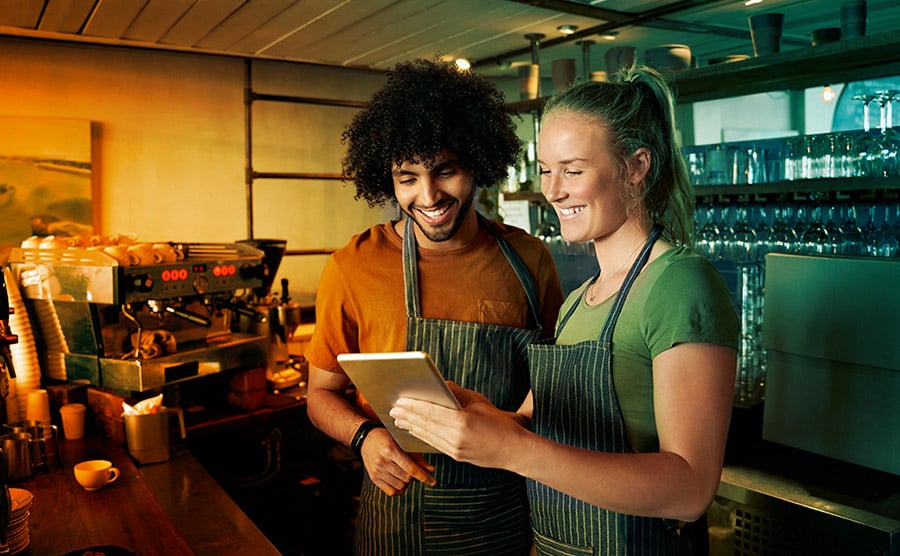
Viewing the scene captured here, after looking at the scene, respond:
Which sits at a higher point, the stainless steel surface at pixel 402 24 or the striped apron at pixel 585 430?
the stainless steel surface at pixel 402 24

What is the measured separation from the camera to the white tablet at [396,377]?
1.28m

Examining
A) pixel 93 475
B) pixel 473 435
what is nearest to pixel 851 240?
pixel 473 435

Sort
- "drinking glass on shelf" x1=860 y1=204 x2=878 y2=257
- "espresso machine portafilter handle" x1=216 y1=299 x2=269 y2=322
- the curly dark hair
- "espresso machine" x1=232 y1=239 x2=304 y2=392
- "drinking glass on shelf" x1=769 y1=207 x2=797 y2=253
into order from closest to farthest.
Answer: the curly dark hair → "drinking glass on shelf" x1=860 y1=204 x2=878 y2=257 → "drinking glass on shelf" x1=769 y1=207 x2=797 y2=253 → "espresso machine portafilter handle" x1=216 y1=299 x2=269 y2=322 → "espresso machine" x1=232 y1=239 x2=304 y2=392

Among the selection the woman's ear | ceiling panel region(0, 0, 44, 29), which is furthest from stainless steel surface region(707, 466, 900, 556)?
ceiling panel region(0, 0, 44, 29)

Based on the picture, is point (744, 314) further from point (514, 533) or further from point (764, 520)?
point (514, 533)

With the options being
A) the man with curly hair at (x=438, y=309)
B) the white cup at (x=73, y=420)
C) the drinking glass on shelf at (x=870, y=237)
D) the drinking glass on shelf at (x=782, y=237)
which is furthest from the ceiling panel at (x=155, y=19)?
the drinking glass on shelf at (x=870, y=237)

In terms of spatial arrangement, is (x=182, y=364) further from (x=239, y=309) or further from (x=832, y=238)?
(x=832, y=238)

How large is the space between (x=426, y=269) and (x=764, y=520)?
119cm

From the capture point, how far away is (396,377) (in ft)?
4.47

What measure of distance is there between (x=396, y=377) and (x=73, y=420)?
2.10 meters

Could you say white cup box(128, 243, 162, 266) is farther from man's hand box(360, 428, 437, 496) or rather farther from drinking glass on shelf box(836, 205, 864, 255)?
drinking glass on shelf box(836, 205, 864, 255)

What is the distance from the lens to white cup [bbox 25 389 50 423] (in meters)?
2.87

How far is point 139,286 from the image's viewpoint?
3.04m

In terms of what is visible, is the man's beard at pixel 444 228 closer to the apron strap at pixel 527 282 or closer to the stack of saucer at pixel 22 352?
the apron strap at pixel 527 282
